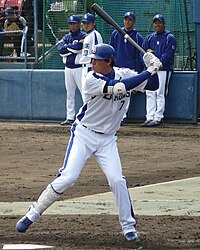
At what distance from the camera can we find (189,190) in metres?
9.80

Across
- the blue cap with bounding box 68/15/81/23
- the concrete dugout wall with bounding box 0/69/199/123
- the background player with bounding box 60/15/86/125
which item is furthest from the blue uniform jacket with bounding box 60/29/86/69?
the concrete dugout wall with bounding box 0/69/199/123

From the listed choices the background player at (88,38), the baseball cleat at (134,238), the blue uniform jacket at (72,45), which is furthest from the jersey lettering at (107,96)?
the blue uniform jacket at (72,45)

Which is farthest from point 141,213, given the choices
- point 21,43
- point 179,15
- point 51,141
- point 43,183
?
point 21,43

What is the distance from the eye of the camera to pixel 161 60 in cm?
1585

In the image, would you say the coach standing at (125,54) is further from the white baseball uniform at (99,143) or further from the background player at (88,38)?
the white baseball uniform at (99,143)

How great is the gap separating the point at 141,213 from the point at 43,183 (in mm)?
2121

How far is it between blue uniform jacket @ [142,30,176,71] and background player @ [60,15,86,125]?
1285 mm

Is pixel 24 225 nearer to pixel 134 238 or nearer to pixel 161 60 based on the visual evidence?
pixel 134 238

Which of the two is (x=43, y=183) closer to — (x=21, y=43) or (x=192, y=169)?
(x=192, y=169)

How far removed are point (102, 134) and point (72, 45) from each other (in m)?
8.97

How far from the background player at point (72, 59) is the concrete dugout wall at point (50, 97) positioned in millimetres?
782

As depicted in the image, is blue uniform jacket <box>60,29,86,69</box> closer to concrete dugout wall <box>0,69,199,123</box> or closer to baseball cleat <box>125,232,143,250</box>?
concrete dugout wall <box>0,69,199,123</box>

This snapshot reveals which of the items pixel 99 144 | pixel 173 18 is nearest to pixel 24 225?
pixel 99 144

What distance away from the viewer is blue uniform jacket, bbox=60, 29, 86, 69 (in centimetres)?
1595
